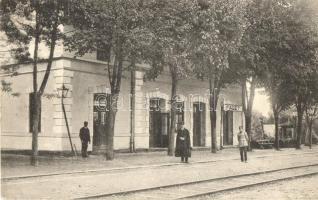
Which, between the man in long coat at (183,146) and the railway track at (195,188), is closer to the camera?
the railway track at (195,188)

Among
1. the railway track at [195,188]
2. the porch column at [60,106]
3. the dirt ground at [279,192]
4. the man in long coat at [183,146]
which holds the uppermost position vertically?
the porch column at [60,106]

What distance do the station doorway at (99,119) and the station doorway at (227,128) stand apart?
40.4 ft

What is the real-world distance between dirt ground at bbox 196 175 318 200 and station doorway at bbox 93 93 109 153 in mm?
12330

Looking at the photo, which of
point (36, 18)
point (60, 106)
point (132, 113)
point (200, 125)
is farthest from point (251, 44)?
point (36, 18)

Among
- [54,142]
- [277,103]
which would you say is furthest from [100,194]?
[277,103]

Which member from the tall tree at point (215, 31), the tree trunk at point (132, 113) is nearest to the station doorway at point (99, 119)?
the tree trunk at point (132, 113)

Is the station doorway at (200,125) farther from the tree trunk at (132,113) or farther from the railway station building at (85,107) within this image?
the tree trunk at (132,113)

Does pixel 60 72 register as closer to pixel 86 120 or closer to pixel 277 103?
pixel 86 120

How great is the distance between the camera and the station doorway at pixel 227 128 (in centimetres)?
3511

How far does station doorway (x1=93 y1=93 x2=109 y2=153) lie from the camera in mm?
24484

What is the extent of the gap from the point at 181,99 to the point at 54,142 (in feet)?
31.0

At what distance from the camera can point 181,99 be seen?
30.0 meters

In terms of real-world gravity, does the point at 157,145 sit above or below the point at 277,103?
below

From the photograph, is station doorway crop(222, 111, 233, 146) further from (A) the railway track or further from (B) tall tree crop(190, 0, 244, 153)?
(A) the railway track
